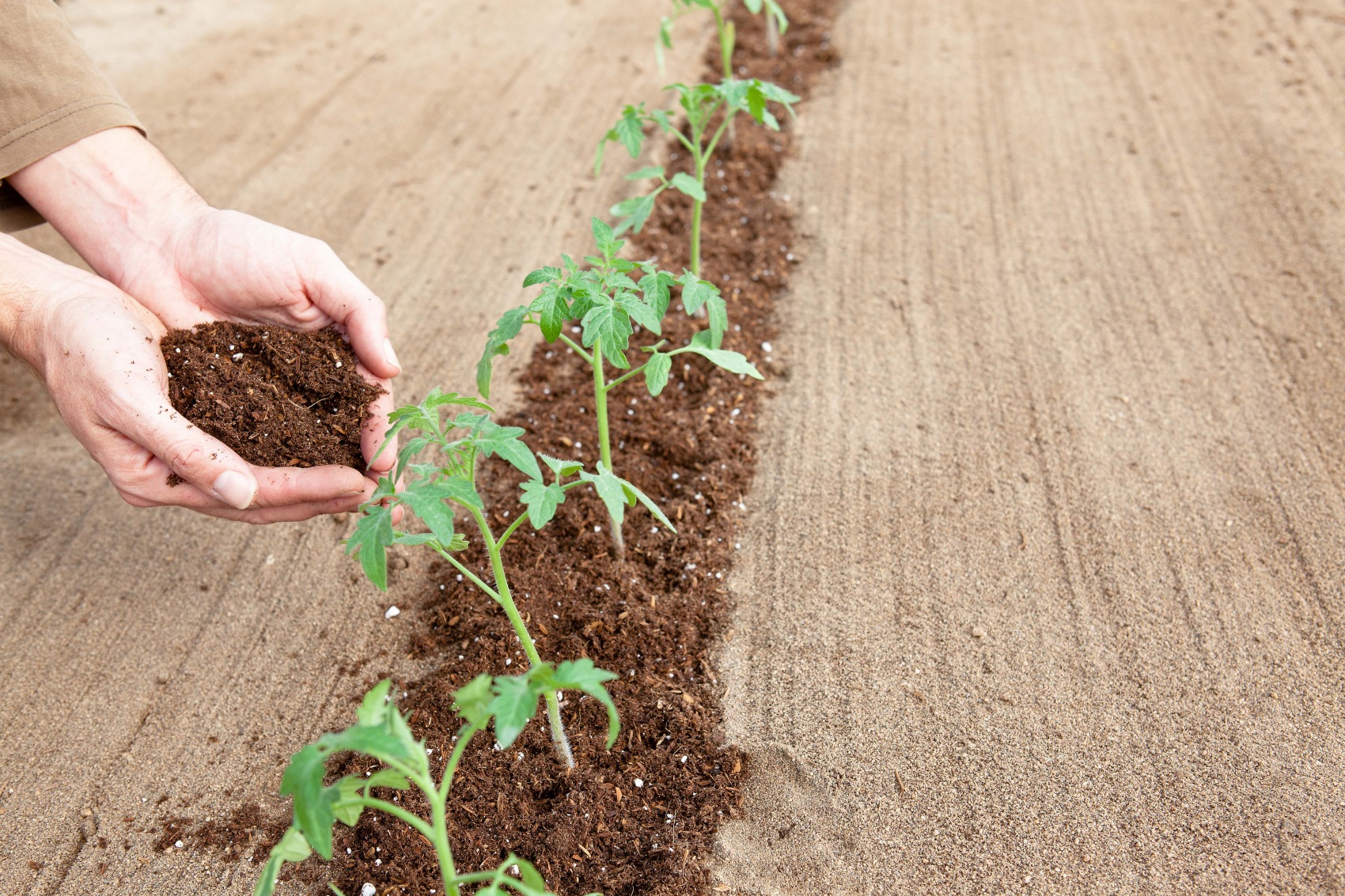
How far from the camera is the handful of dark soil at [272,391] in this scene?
188 centimetres

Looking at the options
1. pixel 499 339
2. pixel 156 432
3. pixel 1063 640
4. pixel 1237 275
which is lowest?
pixel 1063 640

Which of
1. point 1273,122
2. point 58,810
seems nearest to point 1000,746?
point 58,810

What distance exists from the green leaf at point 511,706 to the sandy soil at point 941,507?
28.2 inches

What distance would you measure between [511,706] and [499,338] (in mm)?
833

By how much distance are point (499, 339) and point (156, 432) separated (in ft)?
2.16

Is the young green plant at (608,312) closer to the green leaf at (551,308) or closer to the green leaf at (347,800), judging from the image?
the green leaf at (551,308)

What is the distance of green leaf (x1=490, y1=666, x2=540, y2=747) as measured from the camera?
1.15 metres

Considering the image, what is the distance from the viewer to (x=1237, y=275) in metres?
2.89

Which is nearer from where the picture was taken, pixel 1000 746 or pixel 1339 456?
pixel 1000 746

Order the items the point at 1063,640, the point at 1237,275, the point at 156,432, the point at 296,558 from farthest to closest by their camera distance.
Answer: the point at 1237,275 → the point at 296,558 → the point at 1063,640 → the point at 156,432

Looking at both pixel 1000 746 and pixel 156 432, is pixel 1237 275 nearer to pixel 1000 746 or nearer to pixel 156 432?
pixel 1000 746

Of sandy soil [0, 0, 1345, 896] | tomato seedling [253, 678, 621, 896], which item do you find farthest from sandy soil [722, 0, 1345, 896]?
tomato seedling [253, 678, 621, 896]

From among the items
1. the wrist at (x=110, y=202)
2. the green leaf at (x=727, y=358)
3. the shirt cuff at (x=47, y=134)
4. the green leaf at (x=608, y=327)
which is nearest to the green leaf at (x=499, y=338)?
the green leaf at (x=608, y=327)

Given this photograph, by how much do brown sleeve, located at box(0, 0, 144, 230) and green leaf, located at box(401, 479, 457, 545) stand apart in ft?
5.13
